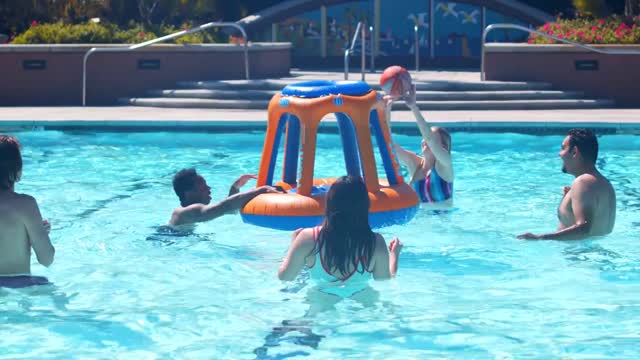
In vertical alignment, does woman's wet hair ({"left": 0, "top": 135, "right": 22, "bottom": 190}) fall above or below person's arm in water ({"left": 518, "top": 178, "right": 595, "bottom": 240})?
above

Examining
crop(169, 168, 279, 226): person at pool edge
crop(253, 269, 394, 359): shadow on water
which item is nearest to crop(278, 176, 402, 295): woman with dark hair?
crop(253, 269, 394, 359): shadow on water

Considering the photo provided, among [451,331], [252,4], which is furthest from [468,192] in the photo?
[252,4]

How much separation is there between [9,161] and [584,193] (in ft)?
14.3

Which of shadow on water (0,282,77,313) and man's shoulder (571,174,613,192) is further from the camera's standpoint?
man's shoulder (571,174,613,192)

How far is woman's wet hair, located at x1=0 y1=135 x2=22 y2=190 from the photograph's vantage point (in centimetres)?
652

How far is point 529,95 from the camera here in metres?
18.6

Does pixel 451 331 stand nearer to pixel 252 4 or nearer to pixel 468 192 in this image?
pixel 468 192

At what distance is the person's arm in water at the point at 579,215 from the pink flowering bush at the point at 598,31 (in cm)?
1199

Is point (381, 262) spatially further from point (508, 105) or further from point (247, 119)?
point (508, 105)

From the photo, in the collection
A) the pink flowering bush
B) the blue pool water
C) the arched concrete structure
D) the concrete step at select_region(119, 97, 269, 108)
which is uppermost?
the arched concrete structure

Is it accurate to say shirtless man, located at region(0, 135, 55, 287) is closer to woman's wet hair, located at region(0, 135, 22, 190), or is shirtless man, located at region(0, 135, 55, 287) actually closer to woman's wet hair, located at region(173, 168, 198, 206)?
woman's wet hair, located at region(0, 135, 22, 190)

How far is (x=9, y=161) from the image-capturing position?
6566mm

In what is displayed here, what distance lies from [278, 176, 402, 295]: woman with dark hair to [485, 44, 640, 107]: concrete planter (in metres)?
12.9

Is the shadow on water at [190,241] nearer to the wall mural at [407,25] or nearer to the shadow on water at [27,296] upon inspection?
the shadow on water at [27,296]
